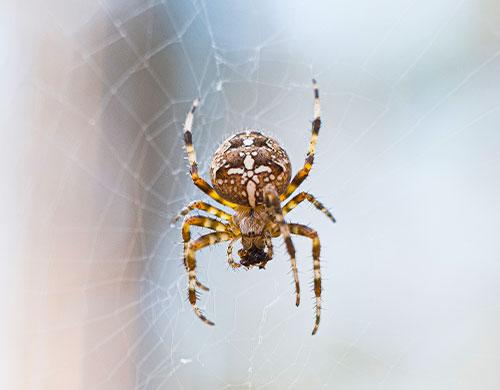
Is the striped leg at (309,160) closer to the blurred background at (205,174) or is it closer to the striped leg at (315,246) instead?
the striped leg at (315,246)

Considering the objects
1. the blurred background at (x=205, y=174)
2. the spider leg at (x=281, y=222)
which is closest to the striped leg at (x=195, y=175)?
the spider leg at (x=281, y=222)

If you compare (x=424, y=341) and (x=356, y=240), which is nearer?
(x=424, y=341)

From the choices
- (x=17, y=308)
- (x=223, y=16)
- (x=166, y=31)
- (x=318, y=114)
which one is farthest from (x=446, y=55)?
(x=17, y=308)

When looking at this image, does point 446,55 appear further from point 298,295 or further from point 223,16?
point 298,295

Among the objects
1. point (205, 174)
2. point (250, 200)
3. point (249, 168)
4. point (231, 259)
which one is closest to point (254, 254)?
point (231, 259)

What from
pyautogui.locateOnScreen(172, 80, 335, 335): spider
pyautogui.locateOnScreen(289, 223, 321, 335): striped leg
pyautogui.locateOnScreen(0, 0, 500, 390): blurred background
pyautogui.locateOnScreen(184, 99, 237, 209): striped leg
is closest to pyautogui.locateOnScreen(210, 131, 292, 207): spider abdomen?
pyautogui.locateOnScreen(172, 80, 335, 335): spider

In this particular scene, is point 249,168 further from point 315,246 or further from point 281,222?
point 315,246

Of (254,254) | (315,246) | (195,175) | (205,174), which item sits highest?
(205,174)

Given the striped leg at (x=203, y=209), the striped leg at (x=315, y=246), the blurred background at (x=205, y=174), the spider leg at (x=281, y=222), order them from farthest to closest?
the blurred background at (x=205, y=174) → the striped leg at (x=203, y=209) → the striped leg at (x=315, y=246) → the spider leg at (x=281, y=222)
